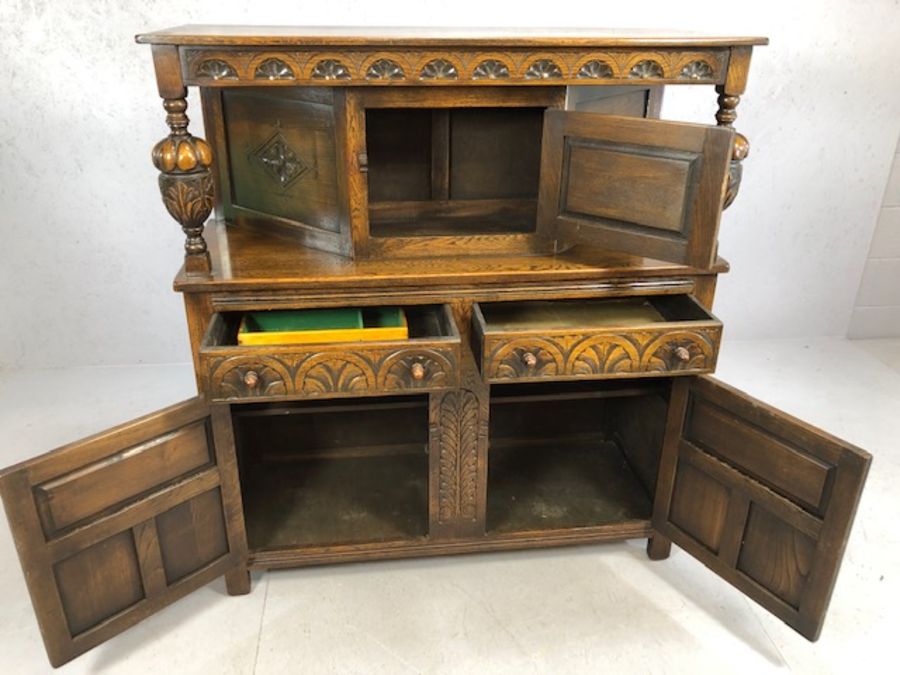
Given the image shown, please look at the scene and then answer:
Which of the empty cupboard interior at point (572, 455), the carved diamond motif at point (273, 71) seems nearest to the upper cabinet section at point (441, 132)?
the carved diamond motif at point (273, 71)

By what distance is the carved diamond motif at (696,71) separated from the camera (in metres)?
1.81

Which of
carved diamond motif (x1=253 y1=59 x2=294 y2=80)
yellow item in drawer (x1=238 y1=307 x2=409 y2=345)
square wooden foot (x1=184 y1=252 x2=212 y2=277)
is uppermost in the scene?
carved diamond motif (x1=253 y1=59 x2=294 y2=80)

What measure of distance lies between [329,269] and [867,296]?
2.96 metres

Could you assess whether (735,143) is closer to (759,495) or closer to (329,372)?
(759,495)

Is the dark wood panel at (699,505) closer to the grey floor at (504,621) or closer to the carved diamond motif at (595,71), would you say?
the grey floor at (504,621)

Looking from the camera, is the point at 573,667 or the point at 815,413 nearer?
the point at 573,667

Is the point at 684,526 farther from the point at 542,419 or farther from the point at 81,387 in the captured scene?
the point at 81,387

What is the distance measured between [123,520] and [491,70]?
4.50 ft

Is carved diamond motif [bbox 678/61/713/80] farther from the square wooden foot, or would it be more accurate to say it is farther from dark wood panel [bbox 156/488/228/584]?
dark wood panel [bbox 156/488/228/584]

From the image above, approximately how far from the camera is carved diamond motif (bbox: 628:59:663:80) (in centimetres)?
180

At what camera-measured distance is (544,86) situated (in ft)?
6.23

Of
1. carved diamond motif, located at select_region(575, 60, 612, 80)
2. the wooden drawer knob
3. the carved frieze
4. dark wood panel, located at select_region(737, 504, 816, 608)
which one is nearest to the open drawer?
the wooden drawer knob

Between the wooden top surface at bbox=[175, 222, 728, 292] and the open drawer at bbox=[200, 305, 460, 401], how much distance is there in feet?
0.57

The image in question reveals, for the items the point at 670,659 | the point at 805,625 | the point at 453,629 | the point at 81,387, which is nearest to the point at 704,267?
the point at 805,625
